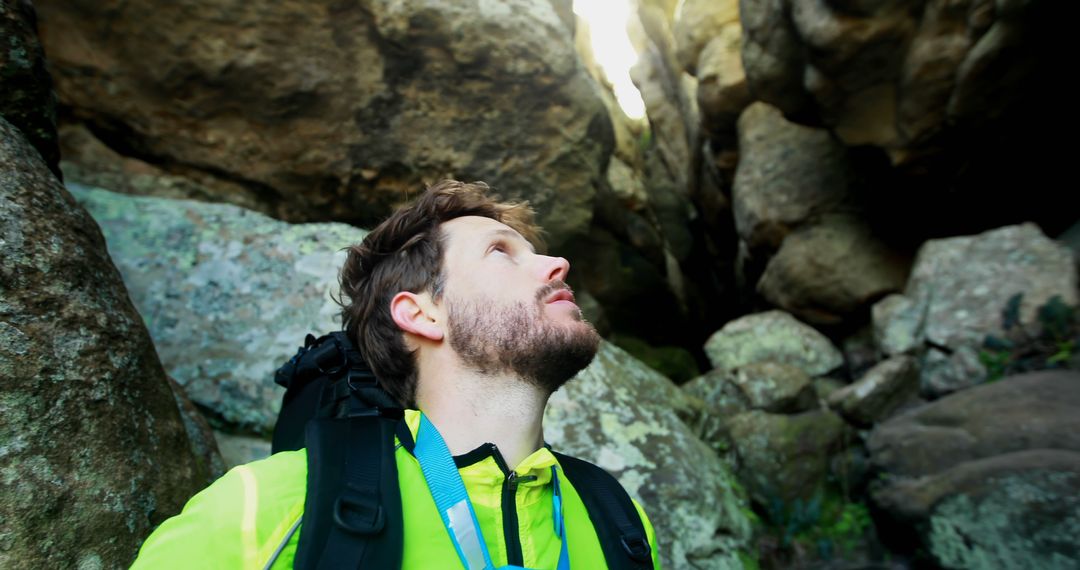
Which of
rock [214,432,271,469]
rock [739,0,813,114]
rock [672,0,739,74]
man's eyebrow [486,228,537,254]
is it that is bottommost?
rock [214,432,271,469]

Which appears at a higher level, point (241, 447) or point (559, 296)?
point (559, 296)

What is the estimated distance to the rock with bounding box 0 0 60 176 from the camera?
2.83 metres

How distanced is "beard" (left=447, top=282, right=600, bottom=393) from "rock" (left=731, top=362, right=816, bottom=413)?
6.01 m

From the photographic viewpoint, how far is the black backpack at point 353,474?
1639mm

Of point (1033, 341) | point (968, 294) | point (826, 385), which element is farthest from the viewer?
point (826, 385)

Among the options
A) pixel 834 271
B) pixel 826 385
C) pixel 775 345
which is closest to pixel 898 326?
pixel 826 385

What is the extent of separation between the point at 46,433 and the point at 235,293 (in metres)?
2.42

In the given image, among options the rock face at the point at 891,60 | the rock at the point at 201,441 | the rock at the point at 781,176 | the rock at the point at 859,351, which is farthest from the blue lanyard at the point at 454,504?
the rock at the point at 781,176

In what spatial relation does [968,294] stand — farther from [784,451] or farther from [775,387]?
[784,451]

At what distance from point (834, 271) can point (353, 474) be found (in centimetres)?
1142

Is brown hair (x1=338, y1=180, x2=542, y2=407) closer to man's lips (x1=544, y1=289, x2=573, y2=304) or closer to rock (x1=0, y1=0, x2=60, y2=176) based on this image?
man's lips (x1=544, y1=289, x2=573, y2=304)

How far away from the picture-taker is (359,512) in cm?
172

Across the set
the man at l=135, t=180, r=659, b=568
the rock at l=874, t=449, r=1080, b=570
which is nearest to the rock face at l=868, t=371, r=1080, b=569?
the rock at l=874, t=449, r=1080, b=570

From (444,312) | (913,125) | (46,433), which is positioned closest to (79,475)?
(46,433)
